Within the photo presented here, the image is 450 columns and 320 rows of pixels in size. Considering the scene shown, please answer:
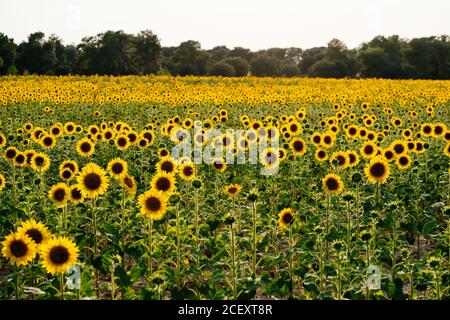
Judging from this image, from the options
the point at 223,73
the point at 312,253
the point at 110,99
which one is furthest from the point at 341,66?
the point at 312,253

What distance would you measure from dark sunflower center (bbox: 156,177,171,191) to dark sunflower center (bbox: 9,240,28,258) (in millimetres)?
1976

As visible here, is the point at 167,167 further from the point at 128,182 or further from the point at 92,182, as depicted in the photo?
the point at 92,182

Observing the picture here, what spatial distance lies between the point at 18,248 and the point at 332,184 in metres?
3.41

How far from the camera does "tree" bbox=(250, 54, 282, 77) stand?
9356cm

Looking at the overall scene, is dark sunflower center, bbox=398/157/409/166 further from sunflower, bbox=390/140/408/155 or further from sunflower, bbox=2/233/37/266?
sunflower, bbox=2/233/37/266

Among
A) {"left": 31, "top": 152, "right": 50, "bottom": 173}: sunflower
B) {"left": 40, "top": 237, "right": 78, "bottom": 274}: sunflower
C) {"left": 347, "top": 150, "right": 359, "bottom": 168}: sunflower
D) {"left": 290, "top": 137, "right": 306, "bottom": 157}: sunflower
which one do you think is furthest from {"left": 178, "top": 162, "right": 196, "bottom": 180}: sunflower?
{"left": 40, "top": 237, "right": 78, "bottom": 274}: sunflower

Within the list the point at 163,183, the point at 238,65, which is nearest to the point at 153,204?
the point at 163,183

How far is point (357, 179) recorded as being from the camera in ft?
21.3

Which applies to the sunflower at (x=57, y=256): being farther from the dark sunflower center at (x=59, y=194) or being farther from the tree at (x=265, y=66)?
the tree at (x=265, y=66)

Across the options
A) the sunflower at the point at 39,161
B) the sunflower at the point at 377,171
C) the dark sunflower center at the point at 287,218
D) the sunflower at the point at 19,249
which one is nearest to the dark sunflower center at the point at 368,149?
the sunflower at the point at 377,171

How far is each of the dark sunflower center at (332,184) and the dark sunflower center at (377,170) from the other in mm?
897
